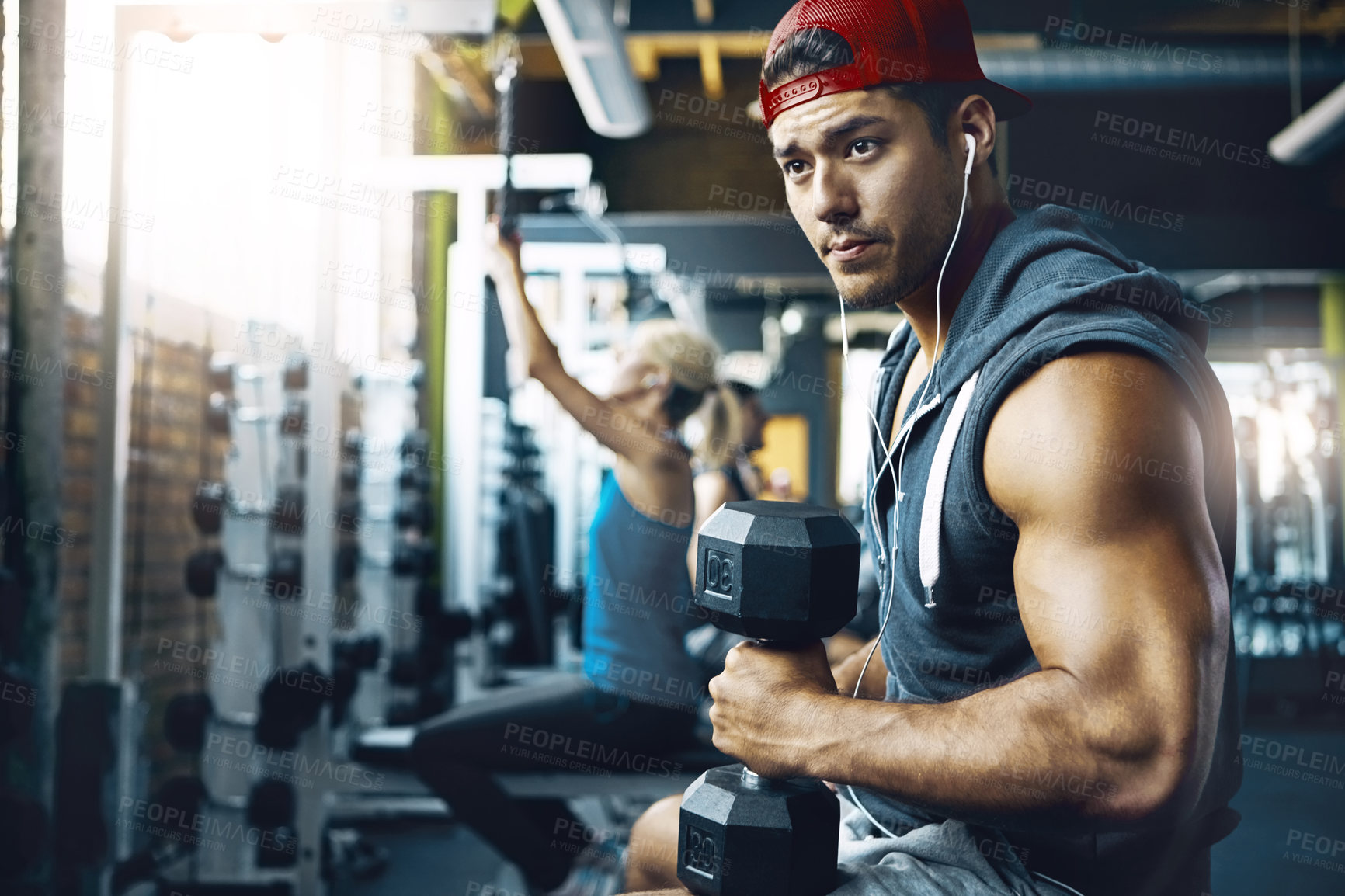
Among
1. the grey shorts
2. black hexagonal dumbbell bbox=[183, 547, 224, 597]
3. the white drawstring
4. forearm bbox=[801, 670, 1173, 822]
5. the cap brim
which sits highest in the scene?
the cap brim

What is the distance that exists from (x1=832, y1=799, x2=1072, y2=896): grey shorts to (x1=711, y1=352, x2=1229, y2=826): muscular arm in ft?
0.52

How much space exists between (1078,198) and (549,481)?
3456 mm

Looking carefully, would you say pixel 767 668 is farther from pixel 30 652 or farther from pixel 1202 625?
pixel 30 652

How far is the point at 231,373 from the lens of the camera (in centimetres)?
277

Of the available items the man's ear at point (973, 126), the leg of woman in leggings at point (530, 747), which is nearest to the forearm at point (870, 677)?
the man's ear at point (973, 126)

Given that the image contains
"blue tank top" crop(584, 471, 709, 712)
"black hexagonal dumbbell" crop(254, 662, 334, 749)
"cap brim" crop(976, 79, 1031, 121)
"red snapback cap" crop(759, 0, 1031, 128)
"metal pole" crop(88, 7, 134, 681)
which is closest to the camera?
"red snapback cap" crop(759, 0, 1031, 128)

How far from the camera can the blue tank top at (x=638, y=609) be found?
2.29 m

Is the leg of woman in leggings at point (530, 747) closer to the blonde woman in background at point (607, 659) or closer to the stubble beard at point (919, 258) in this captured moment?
the blonde woman in background at point (607, 659)

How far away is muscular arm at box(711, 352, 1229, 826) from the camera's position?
702 mm

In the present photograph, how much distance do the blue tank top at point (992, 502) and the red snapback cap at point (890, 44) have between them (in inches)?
6.6

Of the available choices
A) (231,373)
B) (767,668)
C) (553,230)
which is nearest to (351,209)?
(231,373)

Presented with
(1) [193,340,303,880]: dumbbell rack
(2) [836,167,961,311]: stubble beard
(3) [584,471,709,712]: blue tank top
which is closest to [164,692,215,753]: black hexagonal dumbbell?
(1) [193,340,303,880]: dumbbell rack

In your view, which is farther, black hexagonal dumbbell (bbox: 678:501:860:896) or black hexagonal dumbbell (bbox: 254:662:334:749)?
black hexagonal dumbbell (bbox: 254:662:334:749)

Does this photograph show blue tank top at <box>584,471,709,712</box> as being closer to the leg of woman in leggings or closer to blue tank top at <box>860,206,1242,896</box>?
the leg of woman in leggings
